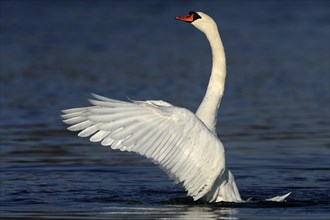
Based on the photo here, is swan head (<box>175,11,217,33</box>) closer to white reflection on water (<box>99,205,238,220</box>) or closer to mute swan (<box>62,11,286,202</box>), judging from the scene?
mute swan (<box>62,11,286,202</box>)

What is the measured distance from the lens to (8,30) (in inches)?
1246

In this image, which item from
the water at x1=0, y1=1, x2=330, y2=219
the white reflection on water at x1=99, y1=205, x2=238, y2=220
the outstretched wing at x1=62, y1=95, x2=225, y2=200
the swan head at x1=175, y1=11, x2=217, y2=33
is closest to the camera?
the outstretched wing at x1=62, y1=95, x2=225, y2=200

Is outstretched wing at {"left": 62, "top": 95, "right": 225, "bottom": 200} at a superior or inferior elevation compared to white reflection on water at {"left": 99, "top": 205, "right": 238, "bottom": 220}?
superior

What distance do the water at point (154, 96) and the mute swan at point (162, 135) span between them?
480 mm

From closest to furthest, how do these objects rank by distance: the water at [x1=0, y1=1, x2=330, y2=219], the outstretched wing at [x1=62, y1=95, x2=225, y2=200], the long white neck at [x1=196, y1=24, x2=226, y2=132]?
the outstretched wing at [x1=62, y1=95, x2=225, y2=200], the long white neck at [x1=196, y1=24, x2=226, y2=132], the water at [x1=0, y1=1, x2=330, y2=219]

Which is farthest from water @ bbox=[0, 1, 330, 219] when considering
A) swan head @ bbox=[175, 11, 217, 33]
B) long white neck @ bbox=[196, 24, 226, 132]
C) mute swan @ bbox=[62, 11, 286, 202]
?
swan head @ bbox=[175, 11, 217, 33]

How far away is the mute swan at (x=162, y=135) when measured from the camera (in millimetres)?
10539

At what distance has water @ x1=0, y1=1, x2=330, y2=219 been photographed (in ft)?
39.3

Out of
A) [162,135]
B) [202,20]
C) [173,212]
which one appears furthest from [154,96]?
[162,135]

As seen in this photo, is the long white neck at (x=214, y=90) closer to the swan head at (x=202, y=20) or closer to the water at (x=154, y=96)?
the swan head at (x=202, y=20)

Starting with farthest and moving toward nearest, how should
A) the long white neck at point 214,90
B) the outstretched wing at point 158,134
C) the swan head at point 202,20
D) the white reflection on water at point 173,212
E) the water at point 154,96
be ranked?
the swan head at point 202,20, the water at point 154,96, the long white neck at point 214,90, the white reflection on water at point 173,212, the outstretched wing at point 158,134

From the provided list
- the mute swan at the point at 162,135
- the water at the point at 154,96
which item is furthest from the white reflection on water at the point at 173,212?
the mute swan at the point at 162,135

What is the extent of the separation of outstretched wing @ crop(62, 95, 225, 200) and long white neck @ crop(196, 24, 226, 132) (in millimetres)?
762

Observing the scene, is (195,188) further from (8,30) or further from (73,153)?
(8,30)
